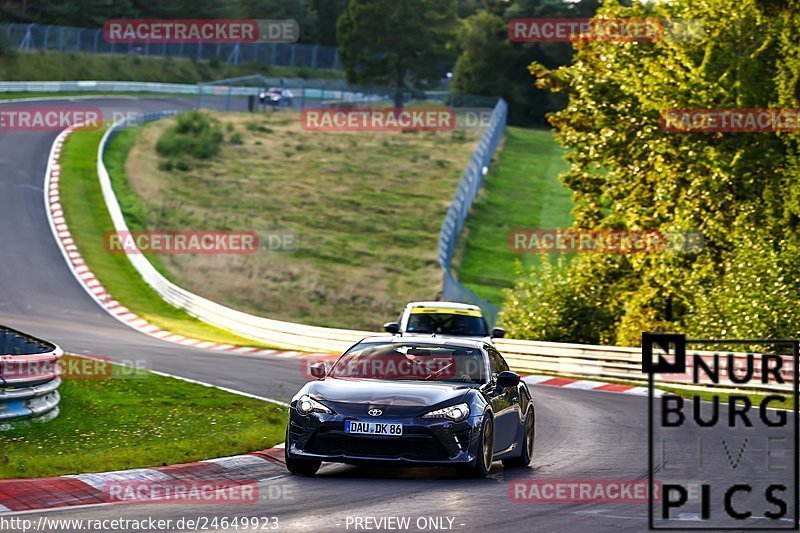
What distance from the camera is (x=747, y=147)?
1270 inches

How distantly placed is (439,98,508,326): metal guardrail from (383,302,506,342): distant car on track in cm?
1062

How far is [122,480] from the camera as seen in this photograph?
11867 millimetres

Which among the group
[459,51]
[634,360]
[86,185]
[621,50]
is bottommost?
[634,360]

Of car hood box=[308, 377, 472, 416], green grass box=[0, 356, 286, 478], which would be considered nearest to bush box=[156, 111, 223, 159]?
green grass box=[0, 356, 286, 478]

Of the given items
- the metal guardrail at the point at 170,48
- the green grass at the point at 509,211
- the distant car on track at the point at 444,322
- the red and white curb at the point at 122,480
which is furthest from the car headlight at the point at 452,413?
the metal guardrail at the point at 170,48

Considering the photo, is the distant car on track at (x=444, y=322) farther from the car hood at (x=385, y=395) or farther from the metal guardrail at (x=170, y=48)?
the metal guardrail at (x=170, y=48)

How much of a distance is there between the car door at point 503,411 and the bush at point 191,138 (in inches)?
2142

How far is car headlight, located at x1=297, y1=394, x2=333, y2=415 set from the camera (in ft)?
40.6

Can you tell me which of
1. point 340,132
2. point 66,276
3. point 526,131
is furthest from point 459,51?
point 66,276

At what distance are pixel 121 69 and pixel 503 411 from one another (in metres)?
82.4

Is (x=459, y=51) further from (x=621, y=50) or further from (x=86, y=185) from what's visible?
(x=621, y=50)

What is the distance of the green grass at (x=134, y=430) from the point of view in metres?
12.8

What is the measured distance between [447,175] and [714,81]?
4131cm

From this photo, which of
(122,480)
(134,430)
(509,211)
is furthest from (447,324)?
(509,211)
